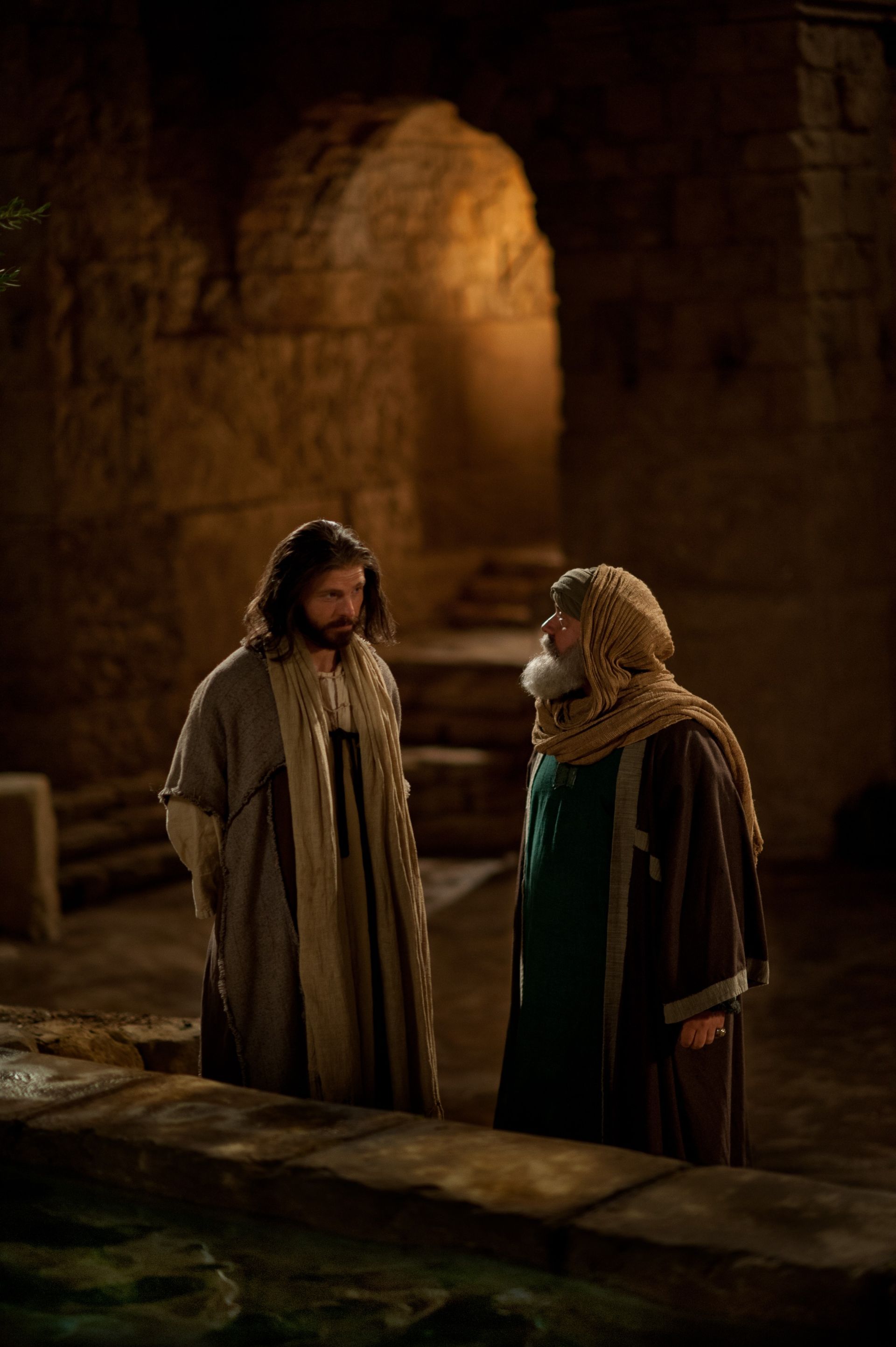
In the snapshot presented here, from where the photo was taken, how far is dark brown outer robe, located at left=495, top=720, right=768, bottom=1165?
12.9 ft

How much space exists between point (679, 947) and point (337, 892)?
76cm

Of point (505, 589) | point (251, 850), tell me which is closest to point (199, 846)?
point (251, 850)

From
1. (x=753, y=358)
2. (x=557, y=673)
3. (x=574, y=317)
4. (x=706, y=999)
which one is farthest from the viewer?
(x=574, y=317)

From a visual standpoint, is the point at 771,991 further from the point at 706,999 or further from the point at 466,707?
the point at 466,707

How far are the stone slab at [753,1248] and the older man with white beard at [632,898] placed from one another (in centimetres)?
71

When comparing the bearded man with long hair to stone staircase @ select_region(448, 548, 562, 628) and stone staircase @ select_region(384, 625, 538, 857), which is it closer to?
stone staircase @ select_region(384, 625, 538, 857)

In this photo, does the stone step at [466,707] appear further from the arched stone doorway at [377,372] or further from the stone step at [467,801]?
the arched stone doorway at [377,372]

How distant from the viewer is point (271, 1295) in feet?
10.8

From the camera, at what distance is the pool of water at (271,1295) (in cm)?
309

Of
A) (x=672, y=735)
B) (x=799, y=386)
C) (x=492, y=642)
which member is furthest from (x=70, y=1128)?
(x=492, y=642)

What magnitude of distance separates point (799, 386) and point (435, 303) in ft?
12.1

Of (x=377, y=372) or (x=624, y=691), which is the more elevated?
(x=377, y=372)

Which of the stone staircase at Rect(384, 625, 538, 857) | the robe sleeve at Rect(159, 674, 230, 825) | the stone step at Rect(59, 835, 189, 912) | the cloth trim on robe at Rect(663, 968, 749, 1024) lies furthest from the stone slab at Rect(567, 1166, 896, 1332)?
the stone staircase at Rect(384, 625, 538, 857)

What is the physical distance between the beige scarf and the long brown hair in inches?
2.1
